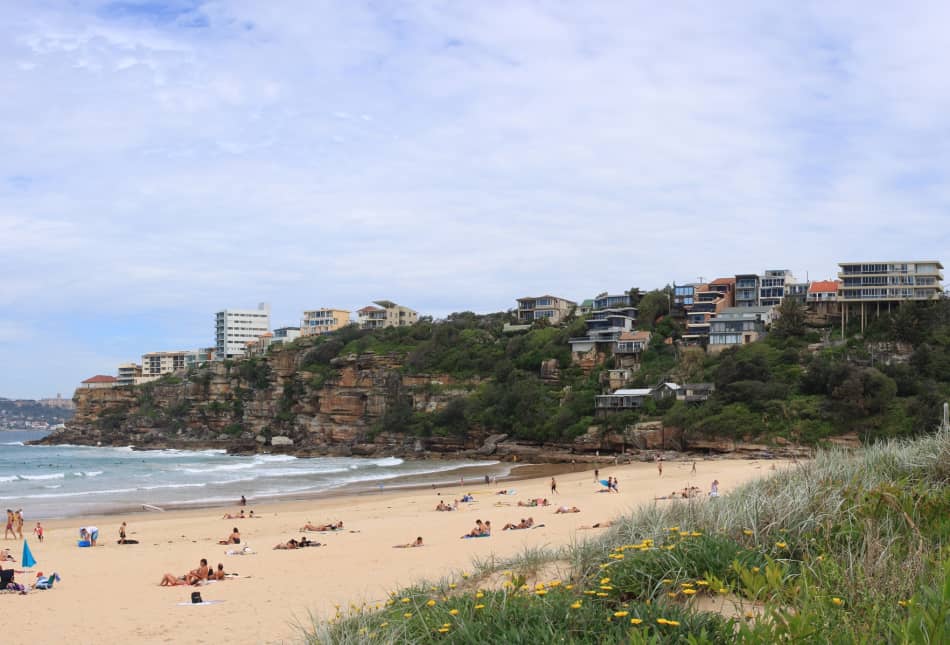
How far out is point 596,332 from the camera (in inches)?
2522

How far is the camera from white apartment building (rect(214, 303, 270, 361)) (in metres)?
121

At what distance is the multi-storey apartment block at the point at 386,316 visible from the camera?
97.6m


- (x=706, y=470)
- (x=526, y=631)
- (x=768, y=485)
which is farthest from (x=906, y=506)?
(x=706, y=470)

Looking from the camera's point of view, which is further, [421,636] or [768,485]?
[768,485]

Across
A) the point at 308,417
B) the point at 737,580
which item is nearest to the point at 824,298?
the point at 308,417

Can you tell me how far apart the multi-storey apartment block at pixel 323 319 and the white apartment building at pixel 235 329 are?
18.7 meters

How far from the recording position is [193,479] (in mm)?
43156

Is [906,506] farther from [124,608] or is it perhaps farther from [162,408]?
[162,408]

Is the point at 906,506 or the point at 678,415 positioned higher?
the point at 906,506

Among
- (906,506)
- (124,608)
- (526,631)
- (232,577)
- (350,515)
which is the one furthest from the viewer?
(350,515)

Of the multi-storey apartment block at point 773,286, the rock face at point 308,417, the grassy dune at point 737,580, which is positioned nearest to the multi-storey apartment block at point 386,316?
the rock face at point 308,417

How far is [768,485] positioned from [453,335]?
65891 mm

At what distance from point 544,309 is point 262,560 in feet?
218

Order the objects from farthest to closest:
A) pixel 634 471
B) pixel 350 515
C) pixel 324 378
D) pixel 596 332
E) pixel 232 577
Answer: pixel 324 378 → pixel 596 332 → pixel 634 471 → pixel 350 515 → pixel 232 577
